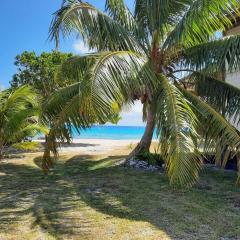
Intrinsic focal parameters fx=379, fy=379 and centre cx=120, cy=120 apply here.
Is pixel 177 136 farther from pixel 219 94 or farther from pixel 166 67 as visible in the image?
pixel 166 67

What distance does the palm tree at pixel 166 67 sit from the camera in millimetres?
7660

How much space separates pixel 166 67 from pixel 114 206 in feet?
18.4

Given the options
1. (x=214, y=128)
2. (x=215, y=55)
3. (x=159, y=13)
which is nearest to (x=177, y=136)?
(x=214, y=128)

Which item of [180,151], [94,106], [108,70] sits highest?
[108,70]

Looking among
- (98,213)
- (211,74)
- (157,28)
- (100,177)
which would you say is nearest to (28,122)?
(100,177)

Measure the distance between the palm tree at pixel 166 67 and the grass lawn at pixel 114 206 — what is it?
0.83 m

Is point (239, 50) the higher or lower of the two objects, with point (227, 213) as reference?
higher

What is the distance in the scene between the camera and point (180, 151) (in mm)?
7359

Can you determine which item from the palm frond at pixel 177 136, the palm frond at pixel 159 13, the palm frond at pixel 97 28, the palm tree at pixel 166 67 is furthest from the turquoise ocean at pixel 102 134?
the palm frond at pixel 159 13

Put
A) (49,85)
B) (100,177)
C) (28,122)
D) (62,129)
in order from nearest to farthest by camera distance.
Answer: (62,129) < (100,177) < (28,122) < (49,85)

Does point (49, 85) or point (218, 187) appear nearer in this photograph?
point (218, 187)

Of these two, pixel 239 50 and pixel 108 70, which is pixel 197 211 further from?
pixel 239 50

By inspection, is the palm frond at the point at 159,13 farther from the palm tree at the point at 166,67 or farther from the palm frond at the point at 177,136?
the palm frond at the point at 177,136

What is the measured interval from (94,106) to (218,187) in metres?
4.29
